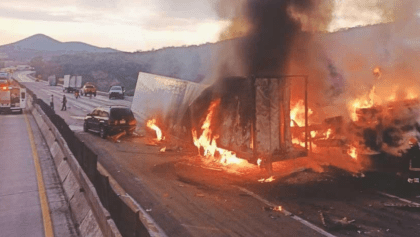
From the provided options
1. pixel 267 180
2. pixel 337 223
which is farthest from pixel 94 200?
pixel 267 180

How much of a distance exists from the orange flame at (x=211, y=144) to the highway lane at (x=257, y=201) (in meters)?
0.72

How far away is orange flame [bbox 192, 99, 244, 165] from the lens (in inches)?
605

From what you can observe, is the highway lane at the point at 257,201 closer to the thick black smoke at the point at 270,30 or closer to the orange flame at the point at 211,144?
the orange flame at the point at 211,144

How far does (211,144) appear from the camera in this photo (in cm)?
1591

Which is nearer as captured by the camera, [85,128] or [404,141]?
[404,141]

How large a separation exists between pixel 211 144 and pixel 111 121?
882cm

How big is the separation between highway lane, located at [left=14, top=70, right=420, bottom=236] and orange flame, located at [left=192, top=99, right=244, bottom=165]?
0.72 m

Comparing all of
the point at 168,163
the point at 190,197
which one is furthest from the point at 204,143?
the point at 190,197

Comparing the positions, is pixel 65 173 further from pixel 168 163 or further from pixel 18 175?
pixel 168 163

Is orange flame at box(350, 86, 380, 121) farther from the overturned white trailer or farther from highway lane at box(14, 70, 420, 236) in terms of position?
A: the overturned white trailer

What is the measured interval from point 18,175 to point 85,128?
1130 cm

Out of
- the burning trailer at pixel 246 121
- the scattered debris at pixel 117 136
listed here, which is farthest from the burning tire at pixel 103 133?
the burning trailer at pixel 246 121

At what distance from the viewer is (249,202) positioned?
439 inches

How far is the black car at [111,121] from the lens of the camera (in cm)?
2288
